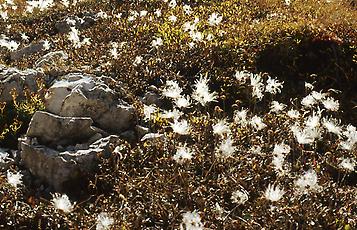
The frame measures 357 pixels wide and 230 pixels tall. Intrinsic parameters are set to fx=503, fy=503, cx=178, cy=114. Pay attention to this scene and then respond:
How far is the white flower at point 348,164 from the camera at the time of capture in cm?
618

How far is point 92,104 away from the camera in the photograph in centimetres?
779

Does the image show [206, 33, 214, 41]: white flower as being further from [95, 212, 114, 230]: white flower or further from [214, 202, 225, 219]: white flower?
[95, 212, 114, 230]: white flower

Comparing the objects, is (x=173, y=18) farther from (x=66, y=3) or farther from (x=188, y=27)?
(x=66, y=3)

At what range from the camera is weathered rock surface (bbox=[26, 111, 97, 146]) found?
712 centimetres

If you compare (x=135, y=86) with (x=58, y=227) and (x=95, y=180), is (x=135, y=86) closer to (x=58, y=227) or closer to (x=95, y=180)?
(x=95, y=180)

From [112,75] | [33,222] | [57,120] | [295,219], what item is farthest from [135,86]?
[295,219]

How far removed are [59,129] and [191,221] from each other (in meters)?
2.69

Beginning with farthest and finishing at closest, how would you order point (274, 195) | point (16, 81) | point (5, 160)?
point (16, 81)
point (5, 160)
point (274, 195)

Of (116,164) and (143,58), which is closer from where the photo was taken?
(116,164)

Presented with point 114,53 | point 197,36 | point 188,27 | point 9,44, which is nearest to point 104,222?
point 114,53

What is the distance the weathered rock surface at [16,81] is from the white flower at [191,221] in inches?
171

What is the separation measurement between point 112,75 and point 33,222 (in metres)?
4.02

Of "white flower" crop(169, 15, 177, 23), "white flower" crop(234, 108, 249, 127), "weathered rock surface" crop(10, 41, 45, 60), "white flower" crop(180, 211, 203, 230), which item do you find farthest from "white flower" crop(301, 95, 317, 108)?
"weathered rock surface" crop(10, 41, 45, 60)

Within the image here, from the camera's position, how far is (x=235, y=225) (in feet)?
18.3
